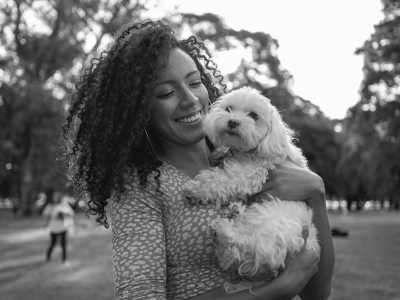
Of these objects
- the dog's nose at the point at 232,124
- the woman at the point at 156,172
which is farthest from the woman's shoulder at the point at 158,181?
the dog's nose at the point at 232,124

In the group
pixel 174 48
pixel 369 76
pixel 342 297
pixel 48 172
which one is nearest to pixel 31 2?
pixel 48 172

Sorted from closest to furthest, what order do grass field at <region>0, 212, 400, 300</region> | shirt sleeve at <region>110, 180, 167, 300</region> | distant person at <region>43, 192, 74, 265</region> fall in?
shirt sleeve at <region>110, 180, 167, 300</region> → grass field at <region>0, 212, 400, 300</region> → distant person at <region>43, 192, 74, 265</region>

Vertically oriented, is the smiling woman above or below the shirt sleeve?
above

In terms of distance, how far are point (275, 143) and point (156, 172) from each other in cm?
83

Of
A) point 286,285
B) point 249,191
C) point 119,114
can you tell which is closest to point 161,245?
point 286,285

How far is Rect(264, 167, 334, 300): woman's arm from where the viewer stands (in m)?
2.71

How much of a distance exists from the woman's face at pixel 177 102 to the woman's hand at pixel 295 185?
482 mm

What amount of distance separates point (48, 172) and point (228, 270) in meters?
39.2

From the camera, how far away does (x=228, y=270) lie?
7.77ft

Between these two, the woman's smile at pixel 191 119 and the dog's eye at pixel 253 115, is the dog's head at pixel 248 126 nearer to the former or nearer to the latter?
the dog's eye at pixel 253 115

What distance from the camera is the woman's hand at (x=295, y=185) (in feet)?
9.16

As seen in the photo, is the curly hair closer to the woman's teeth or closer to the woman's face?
the woman's face

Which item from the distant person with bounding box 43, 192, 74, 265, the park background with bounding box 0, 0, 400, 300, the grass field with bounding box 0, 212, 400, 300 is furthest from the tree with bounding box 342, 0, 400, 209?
the distant person with bounding box 43, 192, 74, 265

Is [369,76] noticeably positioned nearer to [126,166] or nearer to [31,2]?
[31,2]
